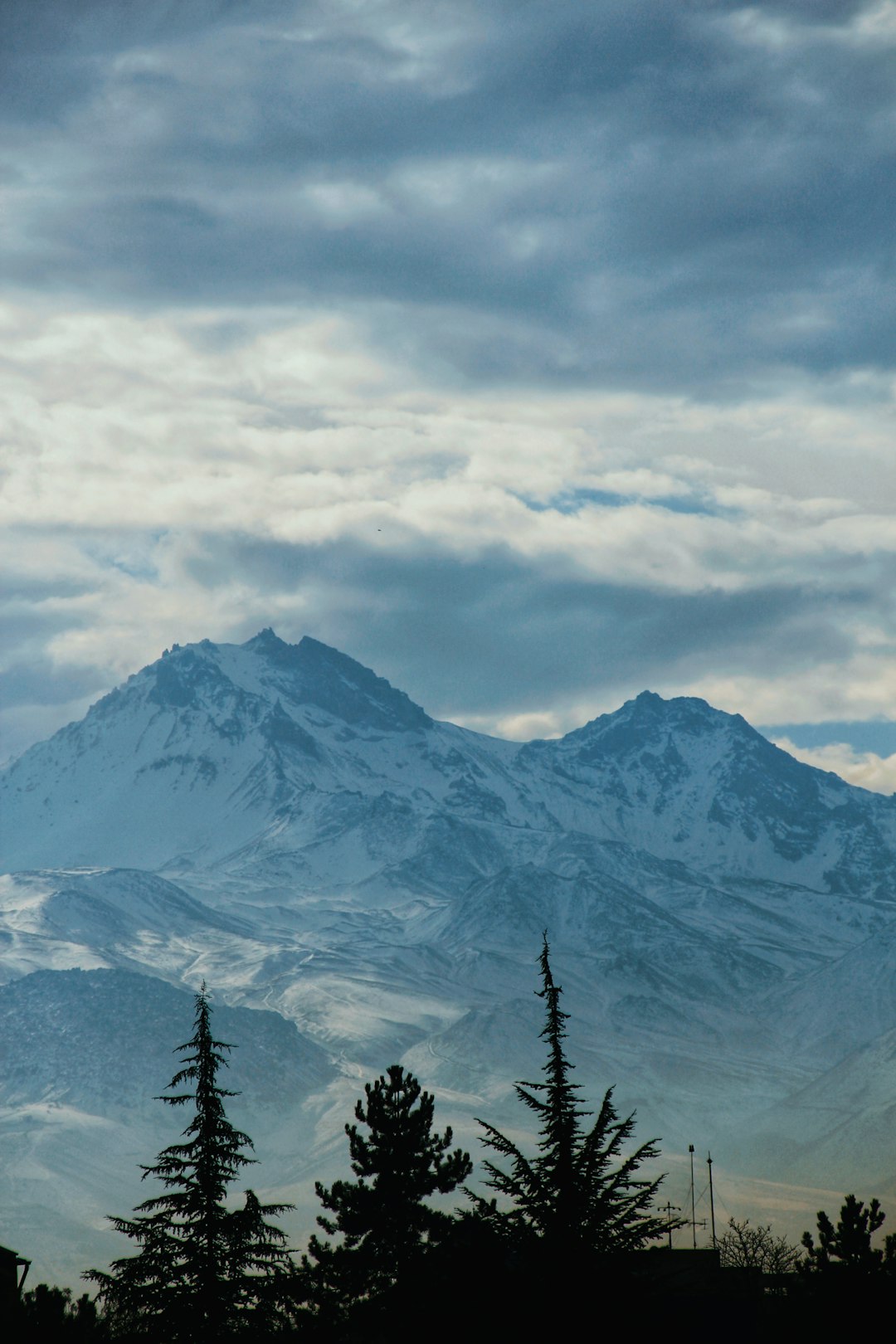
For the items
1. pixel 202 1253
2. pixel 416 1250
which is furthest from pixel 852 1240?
pixel 202 1253

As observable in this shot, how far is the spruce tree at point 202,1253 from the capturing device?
42.2 metres

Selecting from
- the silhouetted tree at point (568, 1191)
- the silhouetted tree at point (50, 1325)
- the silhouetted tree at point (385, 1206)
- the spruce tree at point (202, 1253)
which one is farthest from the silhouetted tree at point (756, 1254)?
the silhouetted tree at point (568, 1191)

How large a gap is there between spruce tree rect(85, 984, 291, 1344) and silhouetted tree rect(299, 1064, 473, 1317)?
31.7ft

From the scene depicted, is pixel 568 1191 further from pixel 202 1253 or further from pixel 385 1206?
pixel 385 1206

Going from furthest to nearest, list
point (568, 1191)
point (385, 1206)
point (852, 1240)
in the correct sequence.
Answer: point (852, 1240) → point (385, 1206) → point (568, 1191)

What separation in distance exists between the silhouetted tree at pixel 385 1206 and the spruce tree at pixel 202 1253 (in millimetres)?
9669

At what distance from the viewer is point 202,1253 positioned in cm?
4403

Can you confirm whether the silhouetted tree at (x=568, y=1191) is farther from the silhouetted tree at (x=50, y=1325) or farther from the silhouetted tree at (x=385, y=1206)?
the silhouetted tree at (x=50, y=1325)

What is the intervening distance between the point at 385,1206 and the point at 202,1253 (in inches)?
632

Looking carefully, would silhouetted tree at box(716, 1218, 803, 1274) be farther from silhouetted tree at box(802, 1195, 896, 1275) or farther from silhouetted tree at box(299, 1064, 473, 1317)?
silhouetted tree at box(299, 1064, 473, 1317)

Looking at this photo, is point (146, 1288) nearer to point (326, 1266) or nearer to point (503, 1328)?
point (503, 1328)

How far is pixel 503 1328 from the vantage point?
37.5 metres

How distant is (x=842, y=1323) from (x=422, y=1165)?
1763 cm

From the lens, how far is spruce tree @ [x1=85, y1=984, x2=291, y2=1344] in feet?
138
